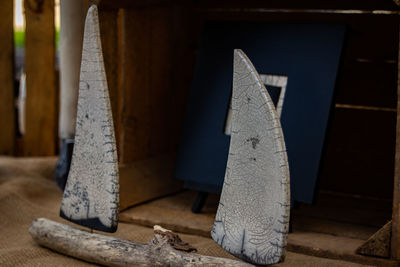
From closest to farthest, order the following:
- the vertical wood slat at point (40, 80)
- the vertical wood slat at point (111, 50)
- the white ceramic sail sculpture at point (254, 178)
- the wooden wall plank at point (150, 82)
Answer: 1. the white ceramic sail sculpture at point (254, 178)
2. the vertical wood slat at point (111, 50)
3. the wooden wall plank at point (150, 82)
4. the vertical wood slat at point (40, 80)

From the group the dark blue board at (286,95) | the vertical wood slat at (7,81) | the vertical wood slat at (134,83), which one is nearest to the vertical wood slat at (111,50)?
the vertical wood slat at (134,83)

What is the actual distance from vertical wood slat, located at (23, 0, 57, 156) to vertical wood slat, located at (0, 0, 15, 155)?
95 mm

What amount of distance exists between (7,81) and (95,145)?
4.85 feet

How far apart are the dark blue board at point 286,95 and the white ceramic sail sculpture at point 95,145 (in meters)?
0.57

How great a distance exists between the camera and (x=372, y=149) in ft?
Result: 7.43

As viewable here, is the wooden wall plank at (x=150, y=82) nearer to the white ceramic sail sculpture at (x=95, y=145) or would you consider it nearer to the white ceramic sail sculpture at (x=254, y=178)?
the white ceramic sail sculpture at (x=95, y=145)

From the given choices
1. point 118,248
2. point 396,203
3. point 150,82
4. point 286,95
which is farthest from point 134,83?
point 396,203

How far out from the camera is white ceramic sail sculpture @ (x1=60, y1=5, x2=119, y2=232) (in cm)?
149

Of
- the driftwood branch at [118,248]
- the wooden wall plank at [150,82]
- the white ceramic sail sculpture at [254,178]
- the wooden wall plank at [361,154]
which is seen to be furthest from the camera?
the wooden wall plank at [361,154]

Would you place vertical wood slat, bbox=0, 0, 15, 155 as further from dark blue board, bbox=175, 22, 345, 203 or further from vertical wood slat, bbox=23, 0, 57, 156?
dark blue board, bbox=175, 22, 345, 203

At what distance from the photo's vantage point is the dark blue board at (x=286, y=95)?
183 cm

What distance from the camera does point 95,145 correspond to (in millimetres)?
1523

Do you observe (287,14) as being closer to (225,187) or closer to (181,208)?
(181,208)

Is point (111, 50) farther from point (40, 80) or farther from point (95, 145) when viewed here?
point (40, 80)
